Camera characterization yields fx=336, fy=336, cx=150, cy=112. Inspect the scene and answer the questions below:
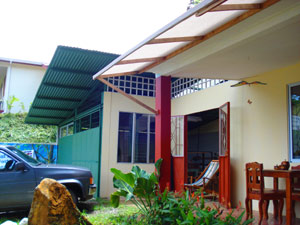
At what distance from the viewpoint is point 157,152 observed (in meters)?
6.66

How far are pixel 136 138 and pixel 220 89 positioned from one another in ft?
9.92

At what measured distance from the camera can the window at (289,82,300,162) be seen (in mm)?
6203

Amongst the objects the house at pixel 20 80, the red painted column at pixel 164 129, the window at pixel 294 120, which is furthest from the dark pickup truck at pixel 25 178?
the house at pixel 20 80

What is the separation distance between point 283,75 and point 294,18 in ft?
9.12

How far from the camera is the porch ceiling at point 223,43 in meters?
4.06

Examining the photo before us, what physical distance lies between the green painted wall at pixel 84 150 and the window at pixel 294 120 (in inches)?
206

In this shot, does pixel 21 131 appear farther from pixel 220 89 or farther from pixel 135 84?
pixel 220 89

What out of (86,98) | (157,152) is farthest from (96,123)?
(157,152)

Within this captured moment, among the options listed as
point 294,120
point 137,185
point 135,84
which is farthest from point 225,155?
point 135,84

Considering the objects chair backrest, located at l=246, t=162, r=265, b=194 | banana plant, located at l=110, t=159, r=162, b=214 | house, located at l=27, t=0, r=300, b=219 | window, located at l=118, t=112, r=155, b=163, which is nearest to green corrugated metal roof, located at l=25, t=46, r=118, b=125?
house, located at l=27, t=0, r=300, b=219

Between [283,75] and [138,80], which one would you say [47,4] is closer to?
[138,80]

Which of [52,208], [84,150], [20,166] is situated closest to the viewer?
[52,208]

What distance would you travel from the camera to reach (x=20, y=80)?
19.9 meters

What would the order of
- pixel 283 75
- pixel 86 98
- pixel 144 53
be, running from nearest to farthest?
pixel 144 53, pixel 283 75, pixel 86 98
